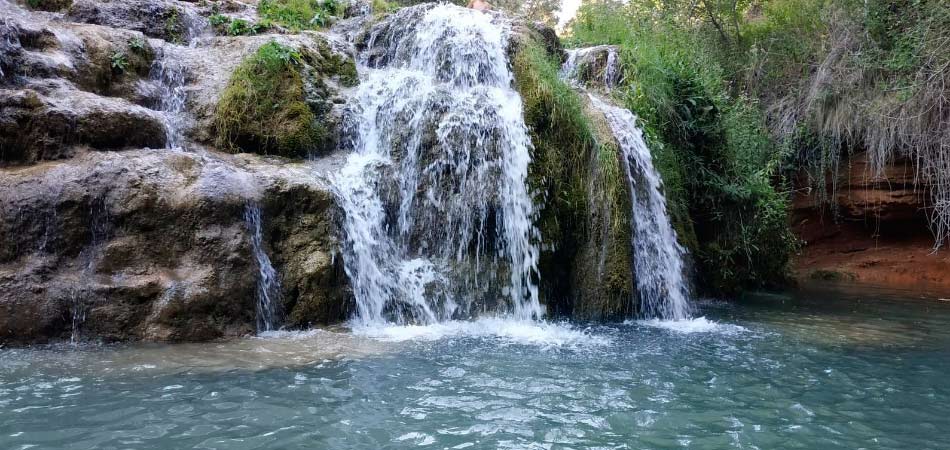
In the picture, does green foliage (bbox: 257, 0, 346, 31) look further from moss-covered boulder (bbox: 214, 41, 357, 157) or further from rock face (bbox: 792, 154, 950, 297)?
rock face (bbox: 792, 154, 950, 297)

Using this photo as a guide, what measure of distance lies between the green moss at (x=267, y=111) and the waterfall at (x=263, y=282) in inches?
58.1

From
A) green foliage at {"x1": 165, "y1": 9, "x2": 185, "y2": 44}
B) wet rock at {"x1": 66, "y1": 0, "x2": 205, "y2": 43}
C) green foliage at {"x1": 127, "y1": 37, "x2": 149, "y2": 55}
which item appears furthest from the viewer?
green foliage at {"x1": 165, "y1": 9, "x2": 185, "y2": 44}

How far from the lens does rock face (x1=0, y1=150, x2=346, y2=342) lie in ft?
17.2

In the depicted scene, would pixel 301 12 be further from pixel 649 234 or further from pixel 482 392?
pixel 482 392

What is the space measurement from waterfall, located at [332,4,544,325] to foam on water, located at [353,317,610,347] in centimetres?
32

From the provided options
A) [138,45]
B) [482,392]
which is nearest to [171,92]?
[138,45]

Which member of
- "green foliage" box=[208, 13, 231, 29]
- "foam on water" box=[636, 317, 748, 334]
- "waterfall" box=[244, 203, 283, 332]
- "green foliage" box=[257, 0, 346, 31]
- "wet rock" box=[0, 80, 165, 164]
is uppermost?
"green foliage" box=[257, 0, 346, 31]

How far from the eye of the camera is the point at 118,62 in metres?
7.50

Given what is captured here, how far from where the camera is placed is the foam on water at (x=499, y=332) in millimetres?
5578

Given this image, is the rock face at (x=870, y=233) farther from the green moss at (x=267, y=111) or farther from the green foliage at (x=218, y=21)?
the green foliage at (x=218, y=21)

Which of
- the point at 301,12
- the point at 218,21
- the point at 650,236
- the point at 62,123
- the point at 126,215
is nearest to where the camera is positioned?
the point at 126,215

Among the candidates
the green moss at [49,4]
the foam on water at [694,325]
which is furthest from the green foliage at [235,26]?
the foam on water at [694,325]

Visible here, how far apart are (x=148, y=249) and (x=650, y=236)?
216 inches

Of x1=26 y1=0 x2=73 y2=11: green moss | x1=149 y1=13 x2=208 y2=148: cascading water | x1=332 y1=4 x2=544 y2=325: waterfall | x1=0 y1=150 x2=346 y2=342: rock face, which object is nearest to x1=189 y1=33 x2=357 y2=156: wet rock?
x1=149 y1=13 x2=208 y2=148: cascading water
